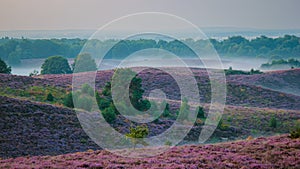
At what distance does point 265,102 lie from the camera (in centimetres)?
8262

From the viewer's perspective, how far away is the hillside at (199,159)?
2495 cm

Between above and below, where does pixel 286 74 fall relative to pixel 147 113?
above

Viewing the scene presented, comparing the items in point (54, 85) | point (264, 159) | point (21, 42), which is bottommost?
point (264, 159)

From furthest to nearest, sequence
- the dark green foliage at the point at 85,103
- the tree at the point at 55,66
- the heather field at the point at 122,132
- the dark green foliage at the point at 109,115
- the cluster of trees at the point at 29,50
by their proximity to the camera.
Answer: the cluster of trees at the point at 29,50 < the tree at the point at 55,66 < the dark green foliage at the point at 85,103 < the dark green foliage at the point at 109,115 < the heather field at the point at 122,132

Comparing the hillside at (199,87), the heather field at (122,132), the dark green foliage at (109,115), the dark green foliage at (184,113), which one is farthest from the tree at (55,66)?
the dark green foliage at (109,115)

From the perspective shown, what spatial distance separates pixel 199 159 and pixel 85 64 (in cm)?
10270

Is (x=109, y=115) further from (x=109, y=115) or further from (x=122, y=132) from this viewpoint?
(x=122, y=132)

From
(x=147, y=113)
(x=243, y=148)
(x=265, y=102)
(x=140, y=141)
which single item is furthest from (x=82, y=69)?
(x=243, y=148)

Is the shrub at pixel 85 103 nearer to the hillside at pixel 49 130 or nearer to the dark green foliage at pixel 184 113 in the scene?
the hillside at pixel 49 130

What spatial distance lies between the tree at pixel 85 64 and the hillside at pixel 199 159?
316 ft

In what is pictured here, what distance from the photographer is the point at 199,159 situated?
86.5ft

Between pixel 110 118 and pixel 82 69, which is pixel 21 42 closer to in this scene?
pixel 82 69

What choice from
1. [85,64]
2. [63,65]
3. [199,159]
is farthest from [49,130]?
[85,64]

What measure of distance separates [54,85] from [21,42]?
12083 centimetres
